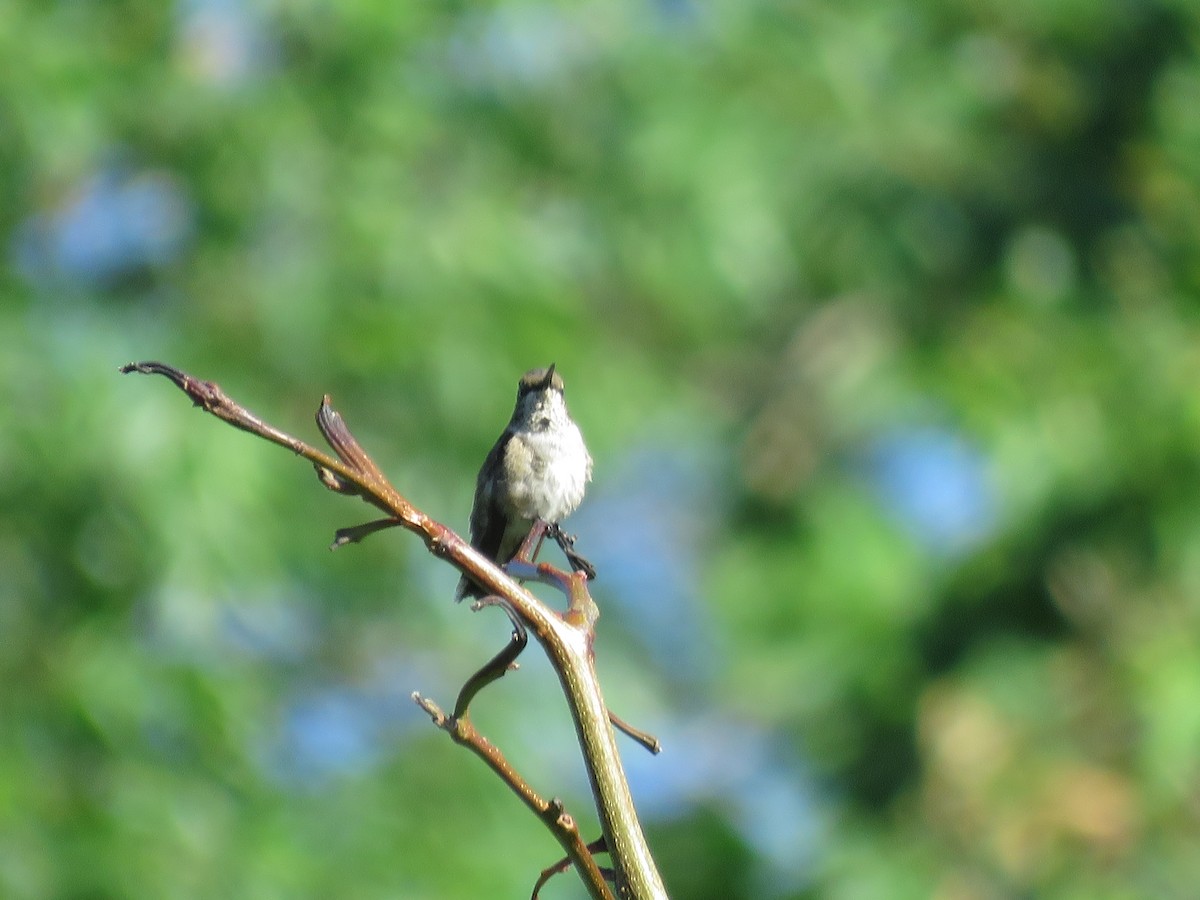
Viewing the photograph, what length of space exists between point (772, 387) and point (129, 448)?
651 cm

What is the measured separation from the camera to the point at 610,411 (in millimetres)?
7156

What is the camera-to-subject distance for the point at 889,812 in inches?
351

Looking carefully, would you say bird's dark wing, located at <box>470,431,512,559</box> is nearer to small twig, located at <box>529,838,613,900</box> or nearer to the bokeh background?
small twig, located at <box>529,838,613,900</box>

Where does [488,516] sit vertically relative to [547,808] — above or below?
above

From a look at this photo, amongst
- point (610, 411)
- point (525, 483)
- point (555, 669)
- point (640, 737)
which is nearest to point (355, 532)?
point (555, 669)

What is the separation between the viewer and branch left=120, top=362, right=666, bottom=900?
41.4 inches

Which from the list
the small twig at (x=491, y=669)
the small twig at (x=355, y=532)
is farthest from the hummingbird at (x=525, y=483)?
the small twig at (x=355, y=532)

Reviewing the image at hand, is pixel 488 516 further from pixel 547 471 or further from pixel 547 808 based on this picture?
pixel 547 808

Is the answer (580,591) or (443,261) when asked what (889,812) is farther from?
(580,591)

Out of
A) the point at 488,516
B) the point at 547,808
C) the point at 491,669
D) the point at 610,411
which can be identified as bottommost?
the point at 547,808

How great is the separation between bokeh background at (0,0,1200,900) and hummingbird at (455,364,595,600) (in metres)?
3.24

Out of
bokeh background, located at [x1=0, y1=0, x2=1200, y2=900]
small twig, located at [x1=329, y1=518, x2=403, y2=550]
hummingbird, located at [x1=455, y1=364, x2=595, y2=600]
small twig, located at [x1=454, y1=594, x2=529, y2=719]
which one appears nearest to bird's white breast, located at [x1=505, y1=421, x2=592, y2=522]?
hummingbird, located at [x1=455, y1=364, x2=595, y2=600]

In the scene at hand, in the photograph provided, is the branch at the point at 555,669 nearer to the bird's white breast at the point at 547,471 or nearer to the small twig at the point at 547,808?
the small twig at the point at 547,808

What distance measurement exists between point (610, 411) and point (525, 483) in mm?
4440
